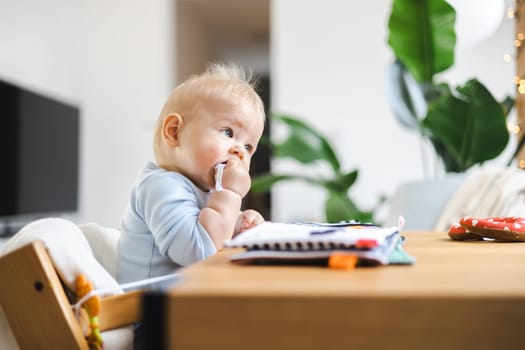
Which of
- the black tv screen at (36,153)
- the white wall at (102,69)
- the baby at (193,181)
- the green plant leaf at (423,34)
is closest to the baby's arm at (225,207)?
the baby at (193,181)

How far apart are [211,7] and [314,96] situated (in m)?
1.37

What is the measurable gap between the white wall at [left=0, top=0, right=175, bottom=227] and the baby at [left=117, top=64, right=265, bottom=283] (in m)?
3.13

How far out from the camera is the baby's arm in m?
0.77

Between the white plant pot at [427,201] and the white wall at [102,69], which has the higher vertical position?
the white wall at [102,69]

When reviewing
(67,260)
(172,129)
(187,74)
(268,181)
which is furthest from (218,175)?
(187,74)

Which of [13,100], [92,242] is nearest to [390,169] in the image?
[13,100]

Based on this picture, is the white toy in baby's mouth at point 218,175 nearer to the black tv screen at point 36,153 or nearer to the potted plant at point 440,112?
the potted plant at point 440,112

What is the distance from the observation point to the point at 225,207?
2.60 ft

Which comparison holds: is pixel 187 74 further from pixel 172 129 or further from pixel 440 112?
pixel 172 129

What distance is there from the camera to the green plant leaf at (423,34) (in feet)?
7.17

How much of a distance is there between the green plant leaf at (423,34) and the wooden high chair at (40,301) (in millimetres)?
1889

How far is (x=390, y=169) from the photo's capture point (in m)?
3.68

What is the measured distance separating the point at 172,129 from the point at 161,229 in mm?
221

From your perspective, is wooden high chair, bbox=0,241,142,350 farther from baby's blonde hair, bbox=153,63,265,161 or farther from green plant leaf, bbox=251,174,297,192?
green plant leaf, bbox=251,174,297,192
